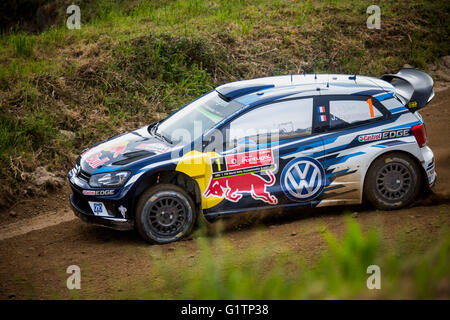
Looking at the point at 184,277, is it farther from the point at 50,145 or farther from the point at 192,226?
the point at 50,145

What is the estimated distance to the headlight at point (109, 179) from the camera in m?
6.10

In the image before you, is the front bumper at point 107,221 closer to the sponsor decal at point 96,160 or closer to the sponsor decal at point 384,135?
the sponsor decal at point 96,160

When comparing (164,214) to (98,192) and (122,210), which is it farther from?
(98,192)

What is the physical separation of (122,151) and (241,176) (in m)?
1.59

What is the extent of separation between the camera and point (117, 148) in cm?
664

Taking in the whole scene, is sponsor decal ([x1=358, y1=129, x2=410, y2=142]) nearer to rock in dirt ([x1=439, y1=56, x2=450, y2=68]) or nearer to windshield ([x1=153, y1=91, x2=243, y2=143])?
windshield ([x1=153, y1=91, x2=243, y2=143])

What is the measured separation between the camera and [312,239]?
5863mm

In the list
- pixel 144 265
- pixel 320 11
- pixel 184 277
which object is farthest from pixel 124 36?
pixel 184 277

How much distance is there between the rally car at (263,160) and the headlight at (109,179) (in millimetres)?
13

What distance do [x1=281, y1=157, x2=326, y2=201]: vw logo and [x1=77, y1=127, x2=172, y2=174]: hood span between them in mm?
1555

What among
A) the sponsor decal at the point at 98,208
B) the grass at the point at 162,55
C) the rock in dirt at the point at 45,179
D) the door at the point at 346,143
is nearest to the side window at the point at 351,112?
the door at the point at 346,143

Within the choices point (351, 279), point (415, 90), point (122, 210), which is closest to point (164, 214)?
point (122, 210)

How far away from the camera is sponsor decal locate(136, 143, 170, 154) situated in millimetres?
6340

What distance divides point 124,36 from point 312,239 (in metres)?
8.54
